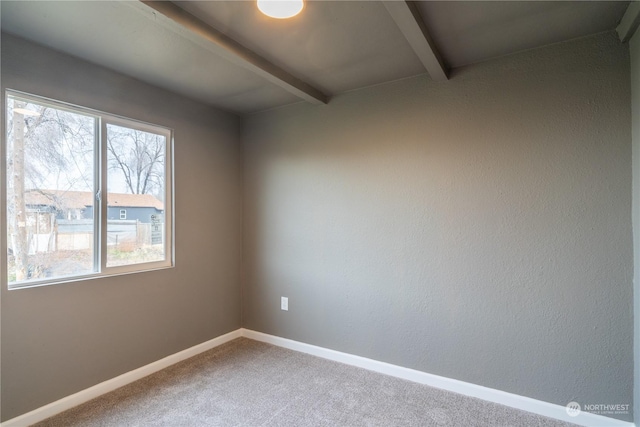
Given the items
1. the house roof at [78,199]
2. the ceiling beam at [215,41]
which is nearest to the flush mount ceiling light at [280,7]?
the ceiling beam at [215,41]

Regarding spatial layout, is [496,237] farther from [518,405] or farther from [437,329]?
[518,405]

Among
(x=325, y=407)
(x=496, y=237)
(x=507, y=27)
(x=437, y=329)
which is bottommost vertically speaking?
(x=325, y=407)

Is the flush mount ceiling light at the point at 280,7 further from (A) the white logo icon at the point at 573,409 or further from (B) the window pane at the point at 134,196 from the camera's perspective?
(A) the white logo icon at the point at 573,409

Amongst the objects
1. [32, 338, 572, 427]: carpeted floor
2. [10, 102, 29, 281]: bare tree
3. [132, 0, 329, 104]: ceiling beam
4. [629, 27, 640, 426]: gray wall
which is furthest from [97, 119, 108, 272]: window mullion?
[629, 27, 640, 426]: gray wall

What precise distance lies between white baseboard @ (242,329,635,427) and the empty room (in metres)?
0.01

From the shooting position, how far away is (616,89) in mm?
1868

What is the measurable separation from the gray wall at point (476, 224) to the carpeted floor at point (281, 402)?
0.21m

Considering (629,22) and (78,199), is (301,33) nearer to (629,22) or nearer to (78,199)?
(629,22)

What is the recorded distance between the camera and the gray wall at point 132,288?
1958mm

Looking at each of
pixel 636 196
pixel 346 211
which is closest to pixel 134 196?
pixel 346 211

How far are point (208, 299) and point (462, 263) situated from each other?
91.1 inches

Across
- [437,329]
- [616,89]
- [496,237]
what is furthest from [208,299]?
[616,89]

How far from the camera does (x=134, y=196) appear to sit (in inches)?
102

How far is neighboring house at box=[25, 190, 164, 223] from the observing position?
2.05 meters
